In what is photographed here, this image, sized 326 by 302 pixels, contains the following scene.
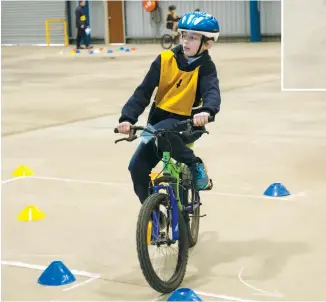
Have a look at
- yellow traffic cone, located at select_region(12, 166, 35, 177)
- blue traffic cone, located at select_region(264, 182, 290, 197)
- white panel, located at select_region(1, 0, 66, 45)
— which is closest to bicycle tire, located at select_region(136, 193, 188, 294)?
blue traffic cone, located at select_region(264, 182, 290, 197)

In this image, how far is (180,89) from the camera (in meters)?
4.52

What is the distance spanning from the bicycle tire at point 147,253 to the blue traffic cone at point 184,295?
12 cm

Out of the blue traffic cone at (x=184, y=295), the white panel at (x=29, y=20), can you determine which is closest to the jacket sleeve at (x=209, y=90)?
the blue traffic cone at (x=184, y=295)

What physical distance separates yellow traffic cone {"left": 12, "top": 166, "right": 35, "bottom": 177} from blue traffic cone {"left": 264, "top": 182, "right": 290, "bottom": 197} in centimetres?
253

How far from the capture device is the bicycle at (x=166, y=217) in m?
4.01

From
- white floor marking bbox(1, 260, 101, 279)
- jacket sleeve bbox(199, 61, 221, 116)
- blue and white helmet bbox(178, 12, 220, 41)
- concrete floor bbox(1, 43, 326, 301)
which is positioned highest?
blue and white helmet bbox(178, 12, 220, 41)

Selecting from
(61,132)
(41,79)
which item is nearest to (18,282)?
(61,132)

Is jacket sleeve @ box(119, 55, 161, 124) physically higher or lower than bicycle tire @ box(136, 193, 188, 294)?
higher

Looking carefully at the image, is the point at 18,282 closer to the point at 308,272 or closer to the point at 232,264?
the point at 232,264

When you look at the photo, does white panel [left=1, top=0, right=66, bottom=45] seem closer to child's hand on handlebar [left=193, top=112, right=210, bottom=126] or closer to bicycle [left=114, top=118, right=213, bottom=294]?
bicycle [left=114, top=118, right=213, bottom=294]

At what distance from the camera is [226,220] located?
19.0ft

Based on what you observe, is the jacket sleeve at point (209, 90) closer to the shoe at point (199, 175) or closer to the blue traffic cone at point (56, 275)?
the shoe at point (199, 175)

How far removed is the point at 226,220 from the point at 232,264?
1030 millimetres

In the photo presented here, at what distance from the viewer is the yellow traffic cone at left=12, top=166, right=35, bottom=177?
7.62 m
